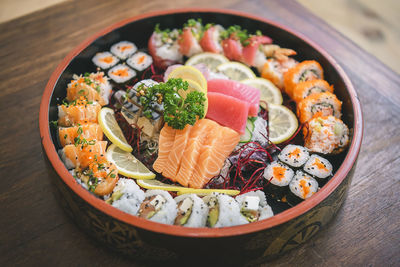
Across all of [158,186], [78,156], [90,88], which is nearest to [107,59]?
[90,88]

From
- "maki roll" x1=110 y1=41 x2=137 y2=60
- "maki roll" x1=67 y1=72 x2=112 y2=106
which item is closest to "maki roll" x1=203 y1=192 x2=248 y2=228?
"maki roll" x1=67 y1=72 x2=112 y2=106

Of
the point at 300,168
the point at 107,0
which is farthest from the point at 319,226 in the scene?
the point at 107,0

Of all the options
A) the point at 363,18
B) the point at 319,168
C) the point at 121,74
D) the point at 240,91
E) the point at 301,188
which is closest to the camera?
the point at 301,188

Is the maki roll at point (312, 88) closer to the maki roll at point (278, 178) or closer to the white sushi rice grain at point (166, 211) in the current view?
the maki roll at point (278, 178)

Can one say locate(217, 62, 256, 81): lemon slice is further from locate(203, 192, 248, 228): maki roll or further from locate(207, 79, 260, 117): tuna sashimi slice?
locate(203, 192, 248, 228): maki roll

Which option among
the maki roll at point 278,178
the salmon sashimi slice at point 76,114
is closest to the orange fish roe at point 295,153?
the maki roll at point 278,178

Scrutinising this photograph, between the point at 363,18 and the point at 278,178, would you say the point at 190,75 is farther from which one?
the point at 363,18
